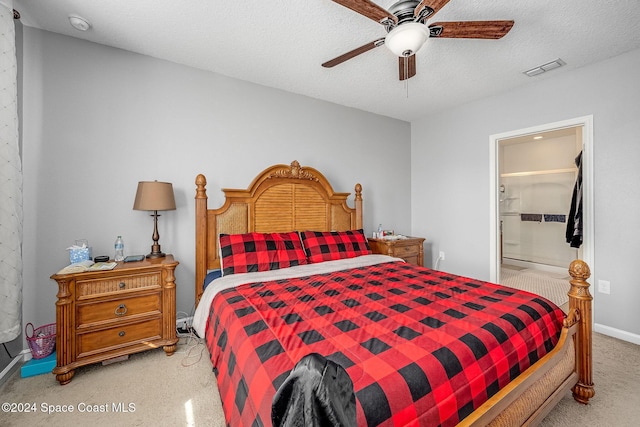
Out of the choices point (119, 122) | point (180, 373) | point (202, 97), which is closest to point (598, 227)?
point (180, 373)

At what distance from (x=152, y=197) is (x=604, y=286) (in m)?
4.23

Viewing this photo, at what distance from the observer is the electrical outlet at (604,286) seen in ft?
8.47

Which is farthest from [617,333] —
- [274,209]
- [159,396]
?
[159,396]

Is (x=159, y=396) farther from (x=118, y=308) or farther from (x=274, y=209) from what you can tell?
(x=274, y=209)

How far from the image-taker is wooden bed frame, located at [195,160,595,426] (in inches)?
48.6

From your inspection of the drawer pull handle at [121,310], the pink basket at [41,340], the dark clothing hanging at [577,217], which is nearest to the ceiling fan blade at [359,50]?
the drawer pull handle at [121,310]

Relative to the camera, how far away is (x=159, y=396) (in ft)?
5.64

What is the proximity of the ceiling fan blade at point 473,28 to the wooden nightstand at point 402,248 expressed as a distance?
2238 millimetres

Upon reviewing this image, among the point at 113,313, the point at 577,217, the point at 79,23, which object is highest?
the point at 79,23

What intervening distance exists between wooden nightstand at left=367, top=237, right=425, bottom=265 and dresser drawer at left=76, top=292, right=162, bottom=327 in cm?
247

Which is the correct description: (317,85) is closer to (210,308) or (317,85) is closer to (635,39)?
(210,308)

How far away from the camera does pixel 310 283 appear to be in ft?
6.70

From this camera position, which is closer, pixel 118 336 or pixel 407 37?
pixel 407 37

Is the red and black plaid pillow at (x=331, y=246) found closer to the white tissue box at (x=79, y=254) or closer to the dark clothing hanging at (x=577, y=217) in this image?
the white tissue box at (x=79, y=254)
